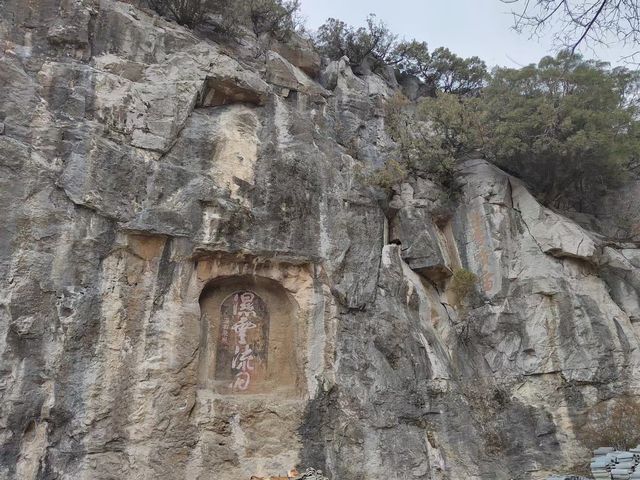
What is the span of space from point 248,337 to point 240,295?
2.85 ft

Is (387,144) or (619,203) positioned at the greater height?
(387,144)

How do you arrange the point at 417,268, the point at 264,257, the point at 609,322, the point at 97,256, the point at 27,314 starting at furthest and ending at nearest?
1. the point at 417,268
2. the point at 609,322
3. the point at 264,257
4. the point at 97,256
5. the point at 27,314

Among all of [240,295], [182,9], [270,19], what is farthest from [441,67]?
[240,295]

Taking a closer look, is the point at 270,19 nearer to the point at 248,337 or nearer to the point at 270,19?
the point at 270,19

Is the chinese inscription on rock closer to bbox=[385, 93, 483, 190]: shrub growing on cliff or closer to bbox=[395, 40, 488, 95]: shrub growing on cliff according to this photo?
bbox=[385, 93, 483, 190]: shrub growing on cliff

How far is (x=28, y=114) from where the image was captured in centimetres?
909

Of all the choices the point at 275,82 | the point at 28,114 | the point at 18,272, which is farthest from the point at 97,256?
the point at 275,82

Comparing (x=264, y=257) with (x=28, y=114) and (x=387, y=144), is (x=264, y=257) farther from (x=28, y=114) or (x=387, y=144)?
(x=387, y=144)

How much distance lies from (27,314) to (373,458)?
617 centimetres

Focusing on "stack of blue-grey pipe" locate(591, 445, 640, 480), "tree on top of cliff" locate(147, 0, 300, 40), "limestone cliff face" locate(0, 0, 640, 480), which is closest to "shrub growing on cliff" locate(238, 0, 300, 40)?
"tree on top of cliff" locate(147, 0, 300, 40)

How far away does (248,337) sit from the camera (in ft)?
33.9

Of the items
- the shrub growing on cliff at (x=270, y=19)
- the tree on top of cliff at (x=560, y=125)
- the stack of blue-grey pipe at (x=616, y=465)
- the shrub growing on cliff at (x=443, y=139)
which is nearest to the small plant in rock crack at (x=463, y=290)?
the shrub growing on cliff at (x=443, y=139)

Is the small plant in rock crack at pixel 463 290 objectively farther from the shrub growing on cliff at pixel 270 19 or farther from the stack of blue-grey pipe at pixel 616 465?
the shrub growing on cliff at pixel 270 19

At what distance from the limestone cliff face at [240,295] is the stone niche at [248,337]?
0.04 m
